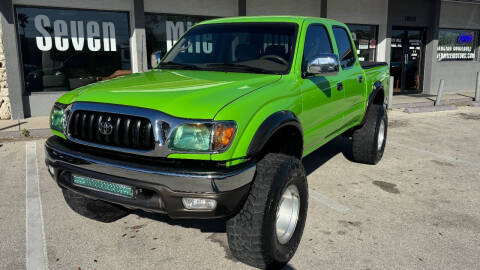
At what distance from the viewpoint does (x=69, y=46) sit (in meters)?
10.1

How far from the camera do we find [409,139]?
765 centimetres

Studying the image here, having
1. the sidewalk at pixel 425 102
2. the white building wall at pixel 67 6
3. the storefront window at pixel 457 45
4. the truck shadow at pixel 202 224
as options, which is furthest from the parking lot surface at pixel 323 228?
the storefront window at pixel 457 45

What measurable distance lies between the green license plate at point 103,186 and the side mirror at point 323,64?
1870 millimetres

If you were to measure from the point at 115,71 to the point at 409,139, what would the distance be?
299 inches

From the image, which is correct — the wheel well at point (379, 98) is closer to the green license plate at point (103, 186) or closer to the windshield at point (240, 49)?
the windshield at point (240, 49)

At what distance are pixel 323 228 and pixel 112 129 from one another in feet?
7.07

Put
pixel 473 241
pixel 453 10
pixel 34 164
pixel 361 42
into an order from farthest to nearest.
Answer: pixel 453 10 → pixel 361 42 → pixel 34 164 → pixel 473 241

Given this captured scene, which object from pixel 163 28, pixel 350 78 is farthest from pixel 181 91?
pixel 163 28

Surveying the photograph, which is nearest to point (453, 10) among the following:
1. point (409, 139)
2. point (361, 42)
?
point (361, 42)

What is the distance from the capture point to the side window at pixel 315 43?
12.5ft

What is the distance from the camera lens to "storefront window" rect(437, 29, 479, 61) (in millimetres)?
16250

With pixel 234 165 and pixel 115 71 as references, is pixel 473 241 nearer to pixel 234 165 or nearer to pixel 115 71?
pixel 234 165

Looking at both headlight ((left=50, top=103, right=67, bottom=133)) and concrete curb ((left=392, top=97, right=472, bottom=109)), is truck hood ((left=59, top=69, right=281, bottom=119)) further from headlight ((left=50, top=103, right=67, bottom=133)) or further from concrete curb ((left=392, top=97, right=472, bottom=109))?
concrete curb ((left=392, top=97, right=472, bottom=109))

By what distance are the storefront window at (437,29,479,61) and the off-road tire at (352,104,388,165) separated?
1253cm
